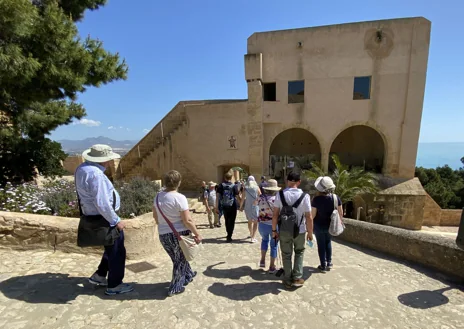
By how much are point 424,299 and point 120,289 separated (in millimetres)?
3897

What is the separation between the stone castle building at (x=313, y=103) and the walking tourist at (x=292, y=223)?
10.7 metres

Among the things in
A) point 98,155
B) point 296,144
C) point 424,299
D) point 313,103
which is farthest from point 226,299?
point 296,144

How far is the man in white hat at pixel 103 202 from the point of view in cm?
283

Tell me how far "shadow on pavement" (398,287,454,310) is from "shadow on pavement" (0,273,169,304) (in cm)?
306

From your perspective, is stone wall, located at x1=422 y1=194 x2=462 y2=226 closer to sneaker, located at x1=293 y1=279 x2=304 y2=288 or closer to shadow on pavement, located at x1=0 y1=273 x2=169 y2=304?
sneaker, located at x1=293 y1=279 x2=304 y2=288

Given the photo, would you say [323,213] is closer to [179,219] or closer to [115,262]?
[179,219]

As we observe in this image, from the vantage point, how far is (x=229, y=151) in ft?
46.4

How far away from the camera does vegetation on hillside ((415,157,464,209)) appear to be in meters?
20.1

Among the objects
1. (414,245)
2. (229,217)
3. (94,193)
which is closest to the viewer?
(94,193)

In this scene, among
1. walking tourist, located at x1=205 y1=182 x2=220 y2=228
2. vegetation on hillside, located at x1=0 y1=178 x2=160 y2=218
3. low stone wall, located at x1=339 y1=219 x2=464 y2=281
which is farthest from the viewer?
walking tourist, located at x1=205 y1=182 x2=220 y2=228

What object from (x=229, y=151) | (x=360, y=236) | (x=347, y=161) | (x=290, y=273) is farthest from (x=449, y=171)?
(x=290, y=273)

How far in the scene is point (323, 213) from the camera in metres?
3.84

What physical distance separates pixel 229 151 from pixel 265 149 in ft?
6.75

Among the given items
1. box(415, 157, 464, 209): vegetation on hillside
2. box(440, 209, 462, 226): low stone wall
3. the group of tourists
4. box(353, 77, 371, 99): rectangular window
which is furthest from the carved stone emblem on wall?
box(415, 157, 464, 209): vegetation on hillside
